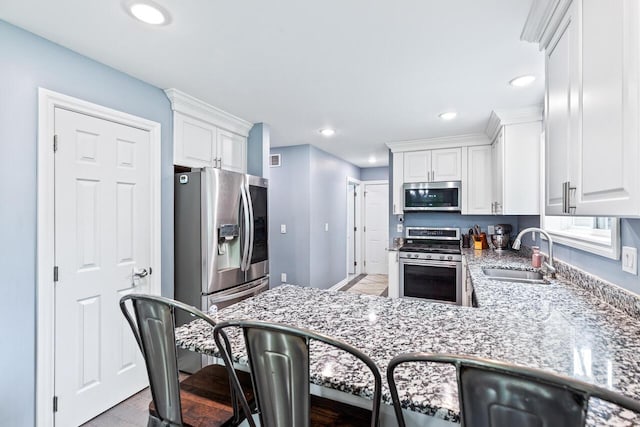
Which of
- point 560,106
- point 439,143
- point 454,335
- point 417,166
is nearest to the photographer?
point 454,335

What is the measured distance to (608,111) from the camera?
94 cm

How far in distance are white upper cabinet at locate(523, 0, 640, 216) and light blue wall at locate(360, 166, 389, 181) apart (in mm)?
5084

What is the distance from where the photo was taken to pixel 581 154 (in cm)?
114

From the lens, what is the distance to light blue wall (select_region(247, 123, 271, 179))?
3432 mm

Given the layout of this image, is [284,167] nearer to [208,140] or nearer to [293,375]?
[208,140]

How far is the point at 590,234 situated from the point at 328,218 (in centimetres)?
350

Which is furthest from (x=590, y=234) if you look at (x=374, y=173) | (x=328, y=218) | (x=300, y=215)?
(x=374, y=173)

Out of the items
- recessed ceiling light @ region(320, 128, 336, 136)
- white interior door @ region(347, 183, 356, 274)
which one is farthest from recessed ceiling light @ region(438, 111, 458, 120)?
white interior door @ region(347, 183, 356, 274)

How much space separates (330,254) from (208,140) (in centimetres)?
289

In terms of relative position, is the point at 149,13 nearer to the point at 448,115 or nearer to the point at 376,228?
the point at 448,115

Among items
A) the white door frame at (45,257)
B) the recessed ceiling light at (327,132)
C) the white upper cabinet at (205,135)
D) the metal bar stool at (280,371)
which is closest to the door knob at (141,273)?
the white door frame at (45,257)

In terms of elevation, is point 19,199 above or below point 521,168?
below

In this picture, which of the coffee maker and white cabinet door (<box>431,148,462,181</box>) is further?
white cabinet door (<box>431,148,462,181</box>)

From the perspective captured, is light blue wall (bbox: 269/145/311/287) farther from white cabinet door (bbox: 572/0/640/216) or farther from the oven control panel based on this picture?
white cabinet door (bbox: 572/0/640/216)
